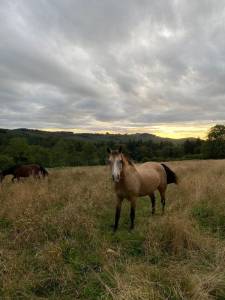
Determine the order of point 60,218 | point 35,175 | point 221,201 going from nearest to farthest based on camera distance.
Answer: point 60,218
point 221,201
point 35,175

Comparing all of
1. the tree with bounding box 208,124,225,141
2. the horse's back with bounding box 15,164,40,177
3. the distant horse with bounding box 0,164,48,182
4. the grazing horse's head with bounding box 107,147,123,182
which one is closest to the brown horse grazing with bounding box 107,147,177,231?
the grazing horse's head with bounding box 107,147,123,182

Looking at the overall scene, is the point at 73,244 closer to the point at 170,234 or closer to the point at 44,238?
the point at 44,238

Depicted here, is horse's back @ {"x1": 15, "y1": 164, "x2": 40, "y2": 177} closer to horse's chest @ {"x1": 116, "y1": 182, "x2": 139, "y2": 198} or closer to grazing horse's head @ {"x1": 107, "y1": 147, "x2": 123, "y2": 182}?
horse's chest @ {"x1": 116, "y1": 182, "x2": 139, "y2": 198}

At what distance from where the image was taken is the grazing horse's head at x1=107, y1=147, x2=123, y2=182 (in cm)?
584

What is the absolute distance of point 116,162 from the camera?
594 centimetres

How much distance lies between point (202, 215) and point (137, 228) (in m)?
1.84

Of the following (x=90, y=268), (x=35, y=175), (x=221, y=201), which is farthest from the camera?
(x=35, y=175)

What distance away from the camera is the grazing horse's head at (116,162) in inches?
230

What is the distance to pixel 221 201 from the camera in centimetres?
763

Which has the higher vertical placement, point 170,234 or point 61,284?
point 170,234

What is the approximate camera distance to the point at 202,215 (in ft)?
22.9

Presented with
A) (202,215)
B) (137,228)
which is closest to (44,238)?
(137,228)

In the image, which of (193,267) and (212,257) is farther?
(212,257)

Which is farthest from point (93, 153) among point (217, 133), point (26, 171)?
point (26, 171)
